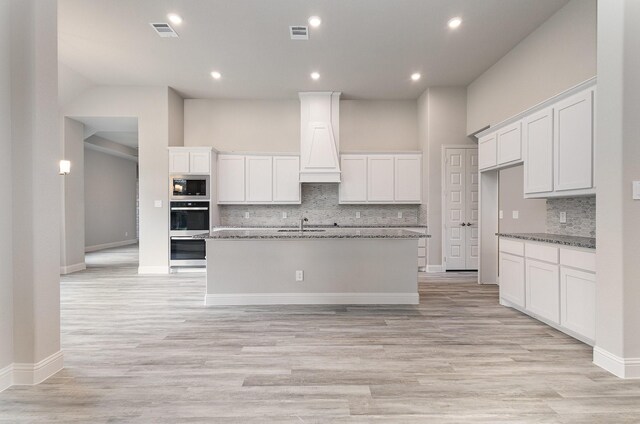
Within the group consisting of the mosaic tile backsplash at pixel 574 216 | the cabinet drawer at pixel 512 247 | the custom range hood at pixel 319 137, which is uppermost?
the custom range hood at pixel 319 137

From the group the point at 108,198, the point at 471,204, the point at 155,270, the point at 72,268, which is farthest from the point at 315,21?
the point at 108,198

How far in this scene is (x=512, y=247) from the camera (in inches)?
159

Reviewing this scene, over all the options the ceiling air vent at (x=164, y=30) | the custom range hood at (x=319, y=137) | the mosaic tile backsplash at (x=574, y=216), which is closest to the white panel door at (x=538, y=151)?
the mosaic tile backsplash at (x=574, y=216)

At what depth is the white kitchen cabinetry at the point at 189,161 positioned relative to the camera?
21.1 feet

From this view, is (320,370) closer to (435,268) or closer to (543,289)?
(543,289)

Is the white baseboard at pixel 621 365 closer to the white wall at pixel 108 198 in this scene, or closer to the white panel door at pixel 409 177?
the white panel door at pixel 409 177

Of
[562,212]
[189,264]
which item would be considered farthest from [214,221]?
[562,212]

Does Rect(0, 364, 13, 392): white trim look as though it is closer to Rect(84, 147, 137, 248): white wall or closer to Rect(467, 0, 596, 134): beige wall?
Rect(467, 0, 596, 134): beige wall

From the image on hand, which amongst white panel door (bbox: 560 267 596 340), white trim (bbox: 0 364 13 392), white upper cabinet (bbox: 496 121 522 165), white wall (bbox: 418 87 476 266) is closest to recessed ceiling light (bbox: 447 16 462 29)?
white upper cabinet (bbox: 496 121 522 165)

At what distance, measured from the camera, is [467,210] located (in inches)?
260

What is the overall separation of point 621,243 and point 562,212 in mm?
1860

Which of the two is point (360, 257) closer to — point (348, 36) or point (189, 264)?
point (348, 36)

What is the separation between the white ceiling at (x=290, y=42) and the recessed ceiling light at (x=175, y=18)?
0.26 ft

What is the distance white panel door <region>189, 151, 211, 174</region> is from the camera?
6.43m
